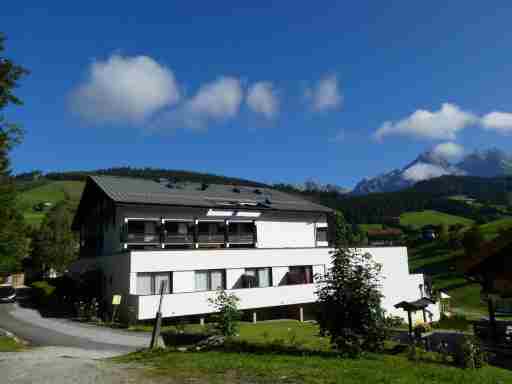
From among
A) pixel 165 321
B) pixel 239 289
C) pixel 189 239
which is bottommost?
pixel 165 321

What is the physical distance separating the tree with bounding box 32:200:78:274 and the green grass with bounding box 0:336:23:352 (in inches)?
1602

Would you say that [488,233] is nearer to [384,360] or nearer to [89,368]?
[384,360]

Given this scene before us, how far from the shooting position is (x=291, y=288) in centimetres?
2981

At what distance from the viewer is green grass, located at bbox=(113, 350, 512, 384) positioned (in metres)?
9.45

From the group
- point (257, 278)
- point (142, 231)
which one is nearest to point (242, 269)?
point (257, 278)

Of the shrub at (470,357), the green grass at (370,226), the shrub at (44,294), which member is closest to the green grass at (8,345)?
the shrub at (44,294)

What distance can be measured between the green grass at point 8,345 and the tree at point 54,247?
4069cm

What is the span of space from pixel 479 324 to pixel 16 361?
62.0 ft

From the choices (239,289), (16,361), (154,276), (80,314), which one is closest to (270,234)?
(239,289)

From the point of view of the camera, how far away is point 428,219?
449 ft

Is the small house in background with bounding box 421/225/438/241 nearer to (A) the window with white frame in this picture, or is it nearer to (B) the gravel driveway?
(A) the window with white frame

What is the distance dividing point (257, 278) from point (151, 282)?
8.17m

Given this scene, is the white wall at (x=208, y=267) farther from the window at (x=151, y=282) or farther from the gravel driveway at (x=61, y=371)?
the gravel driveway at (x=61, y=371)

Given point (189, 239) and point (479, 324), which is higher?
point (189, 239)
